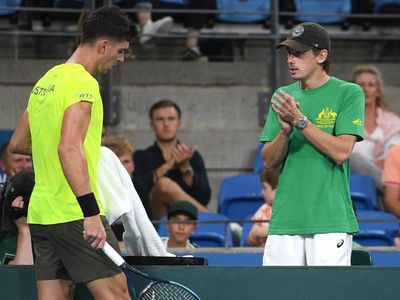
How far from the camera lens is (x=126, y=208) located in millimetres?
6461

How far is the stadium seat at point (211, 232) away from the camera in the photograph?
9078 mm

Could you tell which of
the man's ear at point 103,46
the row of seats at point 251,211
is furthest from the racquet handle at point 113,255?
the row of seats at point 251,211

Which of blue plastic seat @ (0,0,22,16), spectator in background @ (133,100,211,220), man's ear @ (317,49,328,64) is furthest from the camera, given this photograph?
blue plastic seat @ (0,0,22,16)

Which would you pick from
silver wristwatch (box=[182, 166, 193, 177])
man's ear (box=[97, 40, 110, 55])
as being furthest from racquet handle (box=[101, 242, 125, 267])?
silver wristwatch (box=[182, 166, 193, 177])

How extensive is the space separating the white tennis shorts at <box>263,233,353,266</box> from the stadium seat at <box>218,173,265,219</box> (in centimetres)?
323

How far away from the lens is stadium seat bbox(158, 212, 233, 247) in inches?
357

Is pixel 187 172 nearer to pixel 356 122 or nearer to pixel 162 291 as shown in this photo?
pixel 356 122

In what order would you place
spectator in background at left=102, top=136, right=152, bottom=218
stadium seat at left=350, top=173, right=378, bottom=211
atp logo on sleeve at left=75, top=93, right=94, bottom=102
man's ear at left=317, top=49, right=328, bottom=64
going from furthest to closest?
1. stadium seat at left=350, top=173, right=378, bottom=211
2. spectator in background at left=102, top=136, right=152, bottom=218
3. man's ear at left=317, top=49, right=328, bottom=64
4. atp logo on sleeve at left=75, top=93, right=94, bottom=102

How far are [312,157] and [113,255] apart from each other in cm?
131

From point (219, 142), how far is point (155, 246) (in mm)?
4032

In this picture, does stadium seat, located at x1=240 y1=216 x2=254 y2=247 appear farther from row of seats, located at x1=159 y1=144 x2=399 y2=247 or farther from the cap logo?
the cap logo

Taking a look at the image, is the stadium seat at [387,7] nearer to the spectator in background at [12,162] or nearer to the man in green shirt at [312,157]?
the spectator in background at [12,162]

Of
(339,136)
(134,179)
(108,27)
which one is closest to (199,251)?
(134,179)

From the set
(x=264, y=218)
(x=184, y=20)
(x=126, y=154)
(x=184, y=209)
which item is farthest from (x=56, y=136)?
(x=184, y=20)
